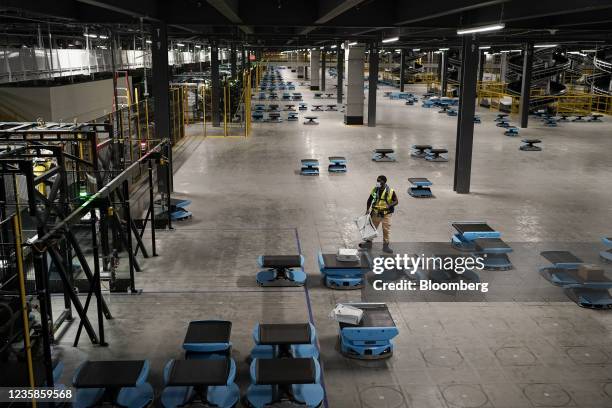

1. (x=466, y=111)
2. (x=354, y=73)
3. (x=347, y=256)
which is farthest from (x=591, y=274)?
(x=354, y=73)

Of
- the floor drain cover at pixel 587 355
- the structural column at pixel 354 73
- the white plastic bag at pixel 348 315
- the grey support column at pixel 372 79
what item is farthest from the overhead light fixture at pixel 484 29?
the structural column at pixel 354 73

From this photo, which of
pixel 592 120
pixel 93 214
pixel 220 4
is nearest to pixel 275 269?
pixel 93 214

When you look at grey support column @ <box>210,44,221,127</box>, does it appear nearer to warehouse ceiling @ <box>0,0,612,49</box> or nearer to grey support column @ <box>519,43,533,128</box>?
warehouse ceiling @ <box>0,0,612,49</box>

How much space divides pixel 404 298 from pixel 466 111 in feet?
30.0

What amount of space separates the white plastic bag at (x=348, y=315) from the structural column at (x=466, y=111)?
10.5 metres

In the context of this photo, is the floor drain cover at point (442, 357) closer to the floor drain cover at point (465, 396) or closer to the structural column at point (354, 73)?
the floor drain cover at point (465, 396)

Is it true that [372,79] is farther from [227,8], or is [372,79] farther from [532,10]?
[227,8]

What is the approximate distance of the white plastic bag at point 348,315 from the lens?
8.72m

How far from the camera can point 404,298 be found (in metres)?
10.6

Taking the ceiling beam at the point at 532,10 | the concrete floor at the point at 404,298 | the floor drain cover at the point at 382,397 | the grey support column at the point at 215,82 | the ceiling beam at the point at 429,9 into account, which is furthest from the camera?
the grey support column at the point at 215,82

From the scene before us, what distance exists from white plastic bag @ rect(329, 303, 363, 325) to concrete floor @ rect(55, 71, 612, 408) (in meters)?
0.49

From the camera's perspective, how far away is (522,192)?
61.4 feet

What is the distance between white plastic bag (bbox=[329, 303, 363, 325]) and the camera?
8.72 metres

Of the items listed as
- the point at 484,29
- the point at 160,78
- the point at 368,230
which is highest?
the point at 484,29
